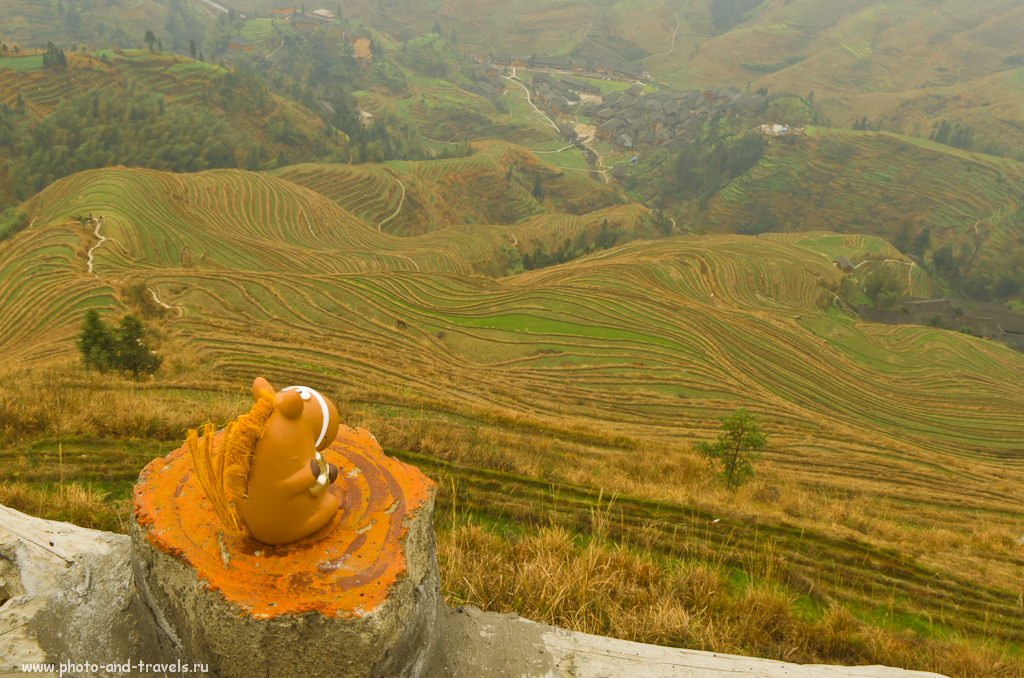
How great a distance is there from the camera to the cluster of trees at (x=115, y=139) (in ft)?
159

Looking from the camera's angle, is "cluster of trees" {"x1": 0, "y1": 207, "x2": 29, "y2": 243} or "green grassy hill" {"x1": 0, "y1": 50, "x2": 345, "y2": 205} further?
"green grassy hill" {"x1": 0, "y1": 50, "x2": 345, "y2": 205}

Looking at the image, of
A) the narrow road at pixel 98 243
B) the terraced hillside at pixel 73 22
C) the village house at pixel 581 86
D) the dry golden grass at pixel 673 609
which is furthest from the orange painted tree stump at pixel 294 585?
the terraced hillside at pixel 73 22

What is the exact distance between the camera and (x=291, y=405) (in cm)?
266

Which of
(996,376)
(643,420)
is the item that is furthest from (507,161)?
(643,420)

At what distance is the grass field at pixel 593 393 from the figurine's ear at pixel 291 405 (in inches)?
85.7

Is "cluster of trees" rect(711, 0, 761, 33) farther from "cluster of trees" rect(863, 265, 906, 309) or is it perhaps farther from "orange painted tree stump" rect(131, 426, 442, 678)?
"orange painted tree stump" rect(131, 426, 442, 678)

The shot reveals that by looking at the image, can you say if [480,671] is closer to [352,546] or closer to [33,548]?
[352,546]

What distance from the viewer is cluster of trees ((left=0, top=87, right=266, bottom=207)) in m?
48.5

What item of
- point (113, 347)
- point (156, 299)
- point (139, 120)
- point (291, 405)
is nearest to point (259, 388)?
point (291, 405)

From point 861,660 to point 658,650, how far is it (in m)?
1.68

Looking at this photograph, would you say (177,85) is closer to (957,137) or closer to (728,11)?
(957,137)

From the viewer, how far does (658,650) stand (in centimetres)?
352

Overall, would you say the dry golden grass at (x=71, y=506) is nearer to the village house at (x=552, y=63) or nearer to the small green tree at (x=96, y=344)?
the small green tree at (x=96, y=344)

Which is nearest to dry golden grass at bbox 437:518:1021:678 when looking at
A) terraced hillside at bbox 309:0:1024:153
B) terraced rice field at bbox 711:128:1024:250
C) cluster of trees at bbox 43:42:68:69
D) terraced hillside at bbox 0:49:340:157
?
terraced hillside at bbox 0:49:340:157
